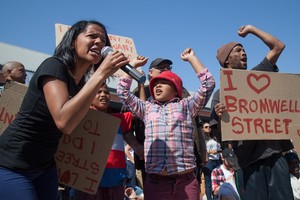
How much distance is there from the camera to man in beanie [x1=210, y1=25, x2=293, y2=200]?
2.48 metres

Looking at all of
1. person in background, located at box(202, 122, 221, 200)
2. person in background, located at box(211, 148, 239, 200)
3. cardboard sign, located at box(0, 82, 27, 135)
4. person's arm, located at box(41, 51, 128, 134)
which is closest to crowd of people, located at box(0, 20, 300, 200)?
person's arm, located at box(41, 51, 128, 134)

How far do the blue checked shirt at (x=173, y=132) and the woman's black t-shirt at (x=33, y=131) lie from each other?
1.06 meters

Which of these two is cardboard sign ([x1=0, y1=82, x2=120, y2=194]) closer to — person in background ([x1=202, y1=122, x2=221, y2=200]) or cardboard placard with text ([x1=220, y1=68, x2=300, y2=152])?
cardboard placard with text ([x1=220, y1=68, x2=300, y2=152])

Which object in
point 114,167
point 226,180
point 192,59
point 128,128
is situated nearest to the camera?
point 192,59

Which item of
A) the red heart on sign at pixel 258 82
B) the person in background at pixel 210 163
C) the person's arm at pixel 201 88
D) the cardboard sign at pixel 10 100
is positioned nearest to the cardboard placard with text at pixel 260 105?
the red heart on sign at pixel 258 82

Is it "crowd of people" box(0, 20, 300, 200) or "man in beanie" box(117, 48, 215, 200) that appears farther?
"man in beanie" box(117, 48, 215, 200)

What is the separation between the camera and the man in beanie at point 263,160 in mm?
2484

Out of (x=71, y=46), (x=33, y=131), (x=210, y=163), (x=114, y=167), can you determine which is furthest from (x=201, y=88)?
(x=210, y=163)

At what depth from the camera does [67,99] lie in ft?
5.18

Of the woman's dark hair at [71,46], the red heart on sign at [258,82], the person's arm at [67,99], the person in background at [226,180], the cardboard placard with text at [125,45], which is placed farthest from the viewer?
the cardboard placard with text at [125,45]

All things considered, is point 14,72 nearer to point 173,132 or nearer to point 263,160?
point 173,132

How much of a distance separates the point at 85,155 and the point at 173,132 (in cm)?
72

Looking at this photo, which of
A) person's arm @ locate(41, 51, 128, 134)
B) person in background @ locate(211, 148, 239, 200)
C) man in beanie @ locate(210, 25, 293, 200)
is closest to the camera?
person's arm @ locate(41, 51, 128, 134)

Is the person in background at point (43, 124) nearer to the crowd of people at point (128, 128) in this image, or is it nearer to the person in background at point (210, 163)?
the crowd of people at point (128, 128)
